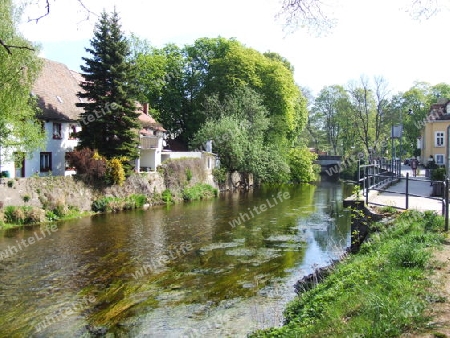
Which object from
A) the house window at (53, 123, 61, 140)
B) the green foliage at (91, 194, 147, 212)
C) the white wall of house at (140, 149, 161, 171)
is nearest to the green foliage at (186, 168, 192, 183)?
the white wall of house at (140, 149, 161, 171)

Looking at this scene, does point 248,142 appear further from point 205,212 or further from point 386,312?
point 386,312

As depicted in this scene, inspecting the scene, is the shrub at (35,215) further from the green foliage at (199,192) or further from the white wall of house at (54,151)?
the green foliage at (199,192)

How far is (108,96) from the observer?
96.9 feet

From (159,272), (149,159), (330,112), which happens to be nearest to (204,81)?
→ (149,159)

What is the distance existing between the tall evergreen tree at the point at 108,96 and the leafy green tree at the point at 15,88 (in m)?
5.96

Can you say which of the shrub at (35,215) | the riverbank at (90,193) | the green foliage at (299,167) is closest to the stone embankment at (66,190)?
the riverbank at (90,193)

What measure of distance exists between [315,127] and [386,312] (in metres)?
82.9

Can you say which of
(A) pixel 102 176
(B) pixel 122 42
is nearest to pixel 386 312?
(A) pixel 102 176

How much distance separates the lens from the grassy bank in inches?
221

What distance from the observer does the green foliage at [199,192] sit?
117 ft

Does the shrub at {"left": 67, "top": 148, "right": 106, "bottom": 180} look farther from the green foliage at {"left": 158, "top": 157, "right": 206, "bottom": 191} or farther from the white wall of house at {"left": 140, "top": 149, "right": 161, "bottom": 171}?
the white wall of house at {"left": 140, "top": 149, "right": 161, "bottom": 171}

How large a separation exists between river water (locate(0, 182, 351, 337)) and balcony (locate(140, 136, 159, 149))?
12.2 m

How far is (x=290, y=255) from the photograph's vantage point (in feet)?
51.3

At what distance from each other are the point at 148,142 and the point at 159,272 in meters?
23.9
